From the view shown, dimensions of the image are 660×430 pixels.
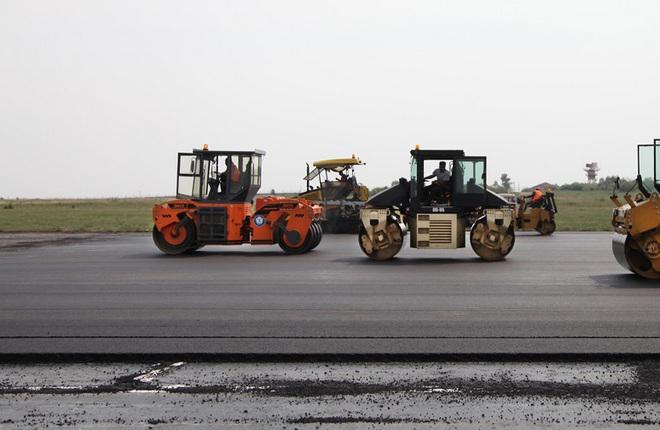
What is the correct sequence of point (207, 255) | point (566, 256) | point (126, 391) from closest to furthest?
point (126, 391)
point (566, 256)
point (207, 255)

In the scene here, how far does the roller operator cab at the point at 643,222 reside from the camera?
15039 mm

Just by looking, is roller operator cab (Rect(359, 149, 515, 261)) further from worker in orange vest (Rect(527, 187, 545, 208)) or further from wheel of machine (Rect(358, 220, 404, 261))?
worker in orange vest (Rect(527, 187, 545, 208))

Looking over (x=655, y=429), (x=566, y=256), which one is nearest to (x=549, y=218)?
(x=566, y=256)

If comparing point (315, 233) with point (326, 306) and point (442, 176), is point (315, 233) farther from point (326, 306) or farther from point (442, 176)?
point (326, 306)

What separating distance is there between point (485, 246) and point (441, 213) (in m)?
1.16

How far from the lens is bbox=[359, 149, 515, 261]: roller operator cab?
1938cm

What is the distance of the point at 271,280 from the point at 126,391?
8.15 meters

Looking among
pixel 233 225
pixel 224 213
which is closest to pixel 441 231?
pixel 233 225

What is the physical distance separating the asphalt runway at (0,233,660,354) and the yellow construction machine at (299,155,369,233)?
11857mm

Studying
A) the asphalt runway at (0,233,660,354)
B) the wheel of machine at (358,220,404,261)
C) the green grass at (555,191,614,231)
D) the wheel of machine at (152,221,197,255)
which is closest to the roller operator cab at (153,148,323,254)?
the wheel of machine at (152,221,197,255)

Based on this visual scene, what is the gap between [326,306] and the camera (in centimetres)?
1162

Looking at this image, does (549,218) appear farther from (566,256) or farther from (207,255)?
(207,255)

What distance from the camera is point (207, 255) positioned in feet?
72.3

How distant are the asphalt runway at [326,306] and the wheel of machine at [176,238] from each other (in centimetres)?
197
